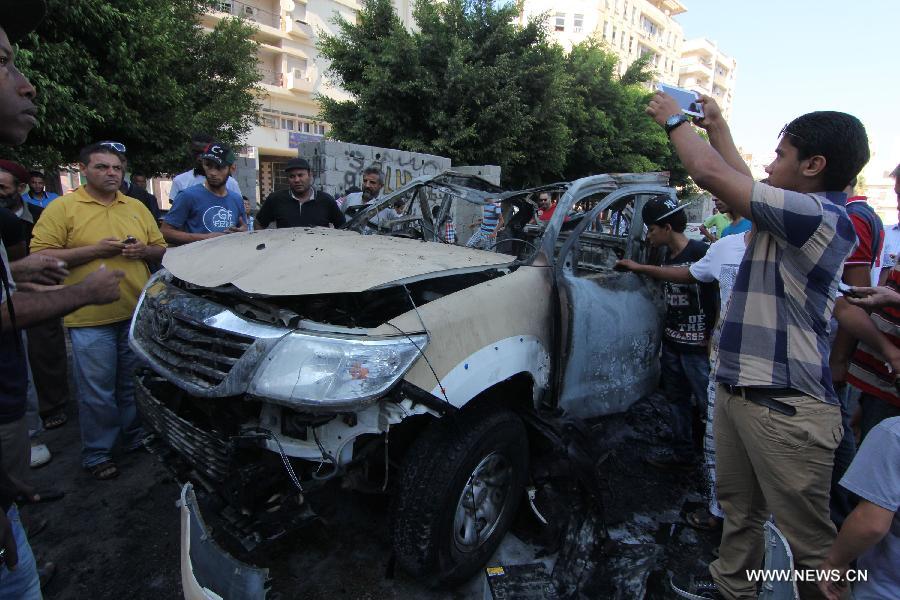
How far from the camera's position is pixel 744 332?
180 cm

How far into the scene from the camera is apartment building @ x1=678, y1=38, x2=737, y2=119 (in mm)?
58438

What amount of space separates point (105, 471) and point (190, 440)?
1529 millimetres

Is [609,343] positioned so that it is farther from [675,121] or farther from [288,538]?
[288,538]

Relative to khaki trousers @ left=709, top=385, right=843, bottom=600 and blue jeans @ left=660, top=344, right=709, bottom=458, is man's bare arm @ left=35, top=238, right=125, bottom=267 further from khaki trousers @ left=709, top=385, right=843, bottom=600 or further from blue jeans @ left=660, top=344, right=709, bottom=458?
blue jeans @ left=660, top=344, right=709, bottom=458

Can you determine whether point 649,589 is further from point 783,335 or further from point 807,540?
point 783,335

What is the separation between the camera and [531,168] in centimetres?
1360

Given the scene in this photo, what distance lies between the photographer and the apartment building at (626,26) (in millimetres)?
39312

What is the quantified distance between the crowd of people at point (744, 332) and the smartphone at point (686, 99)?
0.05 meters

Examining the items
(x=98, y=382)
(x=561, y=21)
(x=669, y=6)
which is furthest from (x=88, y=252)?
(x=669, y=6)

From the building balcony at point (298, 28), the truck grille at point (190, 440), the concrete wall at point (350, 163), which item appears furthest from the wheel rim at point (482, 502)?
the building balcony at point (298, 28)

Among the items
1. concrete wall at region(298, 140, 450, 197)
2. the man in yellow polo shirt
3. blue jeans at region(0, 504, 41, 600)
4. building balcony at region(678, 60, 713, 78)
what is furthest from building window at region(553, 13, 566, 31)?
blue jeans at region(0, 504, 41, 600)

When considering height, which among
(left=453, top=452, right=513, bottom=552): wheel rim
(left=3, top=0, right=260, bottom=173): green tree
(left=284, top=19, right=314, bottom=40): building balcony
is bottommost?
(left=453, top=452, right=513, bottom=552): wheel rim

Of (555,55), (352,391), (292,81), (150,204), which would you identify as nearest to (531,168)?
(555,55)

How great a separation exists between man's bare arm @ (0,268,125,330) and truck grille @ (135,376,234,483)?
2.00 ft
